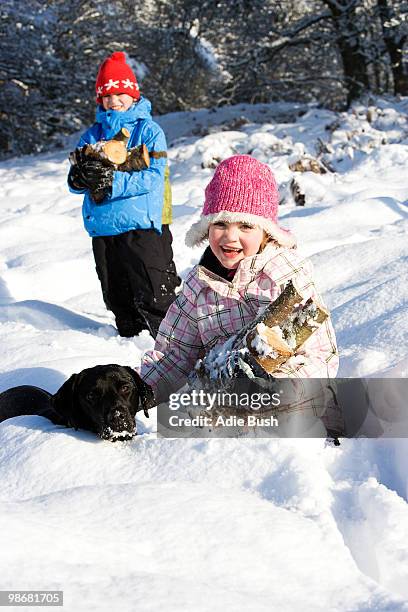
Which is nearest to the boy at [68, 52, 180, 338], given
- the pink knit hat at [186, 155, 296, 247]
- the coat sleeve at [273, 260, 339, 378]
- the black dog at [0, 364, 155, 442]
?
the black dog at [0, 364, 155, 442]

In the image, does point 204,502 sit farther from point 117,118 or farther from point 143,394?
point 117,118

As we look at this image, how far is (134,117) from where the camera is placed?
157 inches

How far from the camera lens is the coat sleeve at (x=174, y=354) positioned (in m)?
2.59

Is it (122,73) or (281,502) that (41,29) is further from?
(281,502)

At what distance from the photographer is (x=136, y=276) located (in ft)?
13.3

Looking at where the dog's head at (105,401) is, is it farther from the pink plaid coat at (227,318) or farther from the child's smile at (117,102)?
the child's smile at (117,102)

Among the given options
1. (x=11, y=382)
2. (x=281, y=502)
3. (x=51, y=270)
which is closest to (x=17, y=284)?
(x=51, y=270)

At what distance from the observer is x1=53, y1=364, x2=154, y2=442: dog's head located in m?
2.29

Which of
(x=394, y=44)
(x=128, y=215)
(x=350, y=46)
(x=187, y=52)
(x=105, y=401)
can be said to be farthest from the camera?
(x=187, y=52)

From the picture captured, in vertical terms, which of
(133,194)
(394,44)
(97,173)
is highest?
(97,173)

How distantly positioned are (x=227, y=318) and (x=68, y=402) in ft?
2.06

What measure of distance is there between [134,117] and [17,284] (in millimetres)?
1670

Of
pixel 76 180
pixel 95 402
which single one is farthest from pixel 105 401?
pixel 76 180

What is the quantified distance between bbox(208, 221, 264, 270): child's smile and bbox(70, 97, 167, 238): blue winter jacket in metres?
1.59
